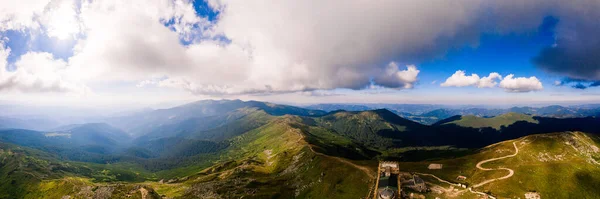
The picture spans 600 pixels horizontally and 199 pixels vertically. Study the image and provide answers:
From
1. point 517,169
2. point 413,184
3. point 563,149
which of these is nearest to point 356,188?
point 413,184

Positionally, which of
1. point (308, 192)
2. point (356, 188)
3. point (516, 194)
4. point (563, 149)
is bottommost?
point (308, 192)

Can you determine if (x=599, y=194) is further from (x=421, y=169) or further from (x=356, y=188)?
(x=356, y=188)

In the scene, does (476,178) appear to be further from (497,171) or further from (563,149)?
(563,149)

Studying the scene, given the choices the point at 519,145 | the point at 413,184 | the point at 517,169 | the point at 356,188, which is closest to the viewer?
the point at 413,184

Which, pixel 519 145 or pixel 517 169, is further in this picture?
pixel 519 145

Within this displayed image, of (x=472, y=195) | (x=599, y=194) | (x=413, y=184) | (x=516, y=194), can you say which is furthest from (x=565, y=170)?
(x=413, y=184)

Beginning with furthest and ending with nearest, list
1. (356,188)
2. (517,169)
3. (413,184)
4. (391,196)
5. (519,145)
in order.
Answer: (519,145) < (356,188) < (517,169) < (413,184) < (391,196)

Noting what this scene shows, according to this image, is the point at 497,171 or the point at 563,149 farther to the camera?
the point at 563,149

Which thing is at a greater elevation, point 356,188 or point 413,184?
point 413,184

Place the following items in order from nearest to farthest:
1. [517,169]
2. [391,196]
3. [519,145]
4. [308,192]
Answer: [391,196] → [517,169] → [519,145] → [308,192]
